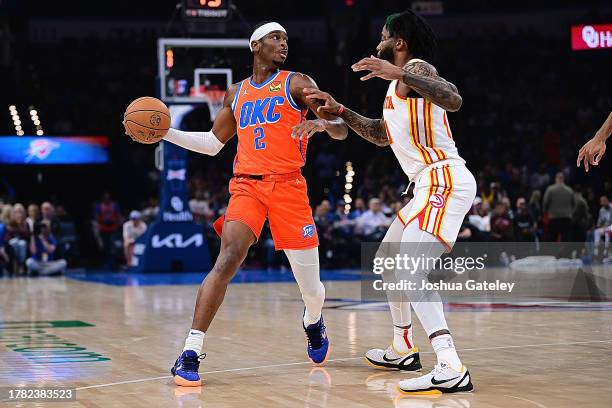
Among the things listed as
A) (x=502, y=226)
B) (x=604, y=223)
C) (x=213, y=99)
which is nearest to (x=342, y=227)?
(x=502, y=226)

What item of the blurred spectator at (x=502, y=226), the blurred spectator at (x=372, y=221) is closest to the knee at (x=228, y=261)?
the blurred spectator at (x=502, y=226)

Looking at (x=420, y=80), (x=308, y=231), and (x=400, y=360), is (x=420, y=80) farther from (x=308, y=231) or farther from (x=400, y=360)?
(x=400, y=360)

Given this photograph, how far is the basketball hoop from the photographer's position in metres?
16.3

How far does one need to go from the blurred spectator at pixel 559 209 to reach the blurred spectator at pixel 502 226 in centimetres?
69

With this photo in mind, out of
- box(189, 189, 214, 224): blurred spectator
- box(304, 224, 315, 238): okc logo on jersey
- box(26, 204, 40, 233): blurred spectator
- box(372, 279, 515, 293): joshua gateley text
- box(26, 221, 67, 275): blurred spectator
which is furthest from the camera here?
box(189, 189, 214, 224): blurred spectator

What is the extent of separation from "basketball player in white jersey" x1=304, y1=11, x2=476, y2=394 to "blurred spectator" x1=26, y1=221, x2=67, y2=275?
38.2 ft

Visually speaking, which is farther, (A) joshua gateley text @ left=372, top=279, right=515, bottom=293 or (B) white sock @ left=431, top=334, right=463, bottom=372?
(A) joshua gateley text @ left=372, top=279, right=515, bottom=293

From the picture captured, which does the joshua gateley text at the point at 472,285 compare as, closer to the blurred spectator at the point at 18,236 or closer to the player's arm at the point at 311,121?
the player's arm at the point at 311,121

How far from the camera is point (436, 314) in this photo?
5914 mm

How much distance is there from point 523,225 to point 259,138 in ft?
41.5

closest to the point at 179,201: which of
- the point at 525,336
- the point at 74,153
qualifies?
the point at 74,153

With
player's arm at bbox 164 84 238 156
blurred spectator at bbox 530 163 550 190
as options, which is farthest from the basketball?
blurred spectator at bbox 530 163 550 190

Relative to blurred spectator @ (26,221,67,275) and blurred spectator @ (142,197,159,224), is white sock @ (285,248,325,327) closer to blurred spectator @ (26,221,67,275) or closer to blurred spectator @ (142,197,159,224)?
blurred spectator @ (26,221,67,275)

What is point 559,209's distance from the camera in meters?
18.0
